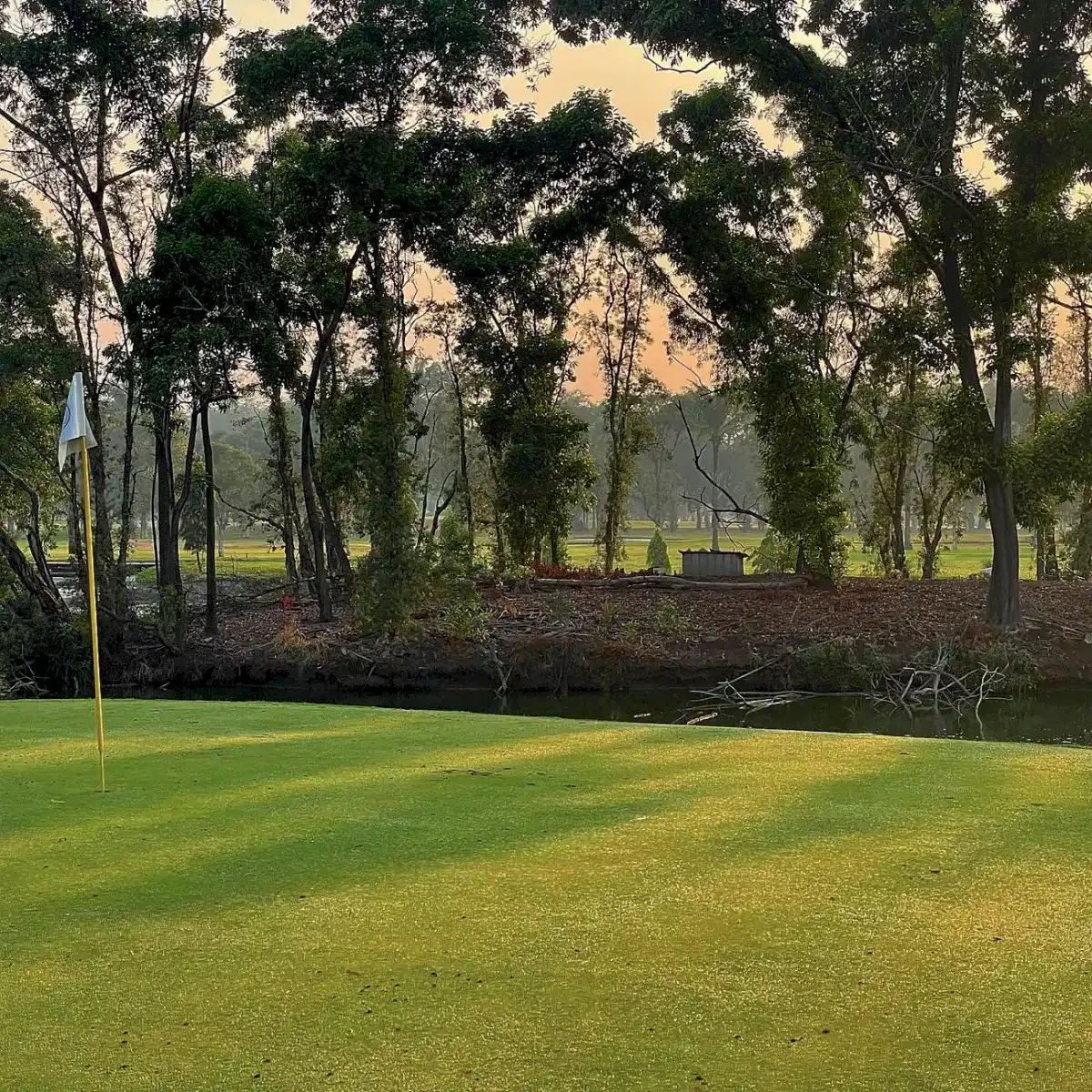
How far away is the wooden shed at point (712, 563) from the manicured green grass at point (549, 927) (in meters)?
21.0

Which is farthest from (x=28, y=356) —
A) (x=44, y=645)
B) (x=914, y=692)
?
(x=914, y=692)

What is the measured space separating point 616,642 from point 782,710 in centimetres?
403

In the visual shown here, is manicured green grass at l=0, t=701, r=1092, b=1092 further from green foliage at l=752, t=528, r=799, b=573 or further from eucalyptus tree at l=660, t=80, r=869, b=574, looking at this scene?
green foliage at l=752, t=528, r=799, b=573

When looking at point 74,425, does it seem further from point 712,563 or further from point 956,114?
point 712,563

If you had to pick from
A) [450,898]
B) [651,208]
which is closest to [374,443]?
[651,208]

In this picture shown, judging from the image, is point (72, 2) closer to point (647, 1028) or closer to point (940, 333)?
point (940, 333)

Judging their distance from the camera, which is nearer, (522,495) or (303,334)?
(303,334)

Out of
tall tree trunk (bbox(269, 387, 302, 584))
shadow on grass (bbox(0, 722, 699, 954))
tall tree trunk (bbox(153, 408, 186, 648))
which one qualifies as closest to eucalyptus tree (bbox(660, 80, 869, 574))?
tall tree trunk (bbox(269, 387, 302, 584))

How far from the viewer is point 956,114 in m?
20.0

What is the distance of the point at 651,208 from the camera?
87.8 ft

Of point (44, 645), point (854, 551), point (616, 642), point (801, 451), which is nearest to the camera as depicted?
point (616, 642)

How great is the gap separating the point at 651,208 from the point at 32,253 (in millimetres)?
13772

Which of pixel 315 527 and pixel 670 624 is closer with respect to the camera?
pixel 670 624

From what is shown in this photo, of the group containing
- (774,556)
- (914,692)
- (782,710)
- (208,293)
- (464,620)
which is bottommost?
(782,710)
